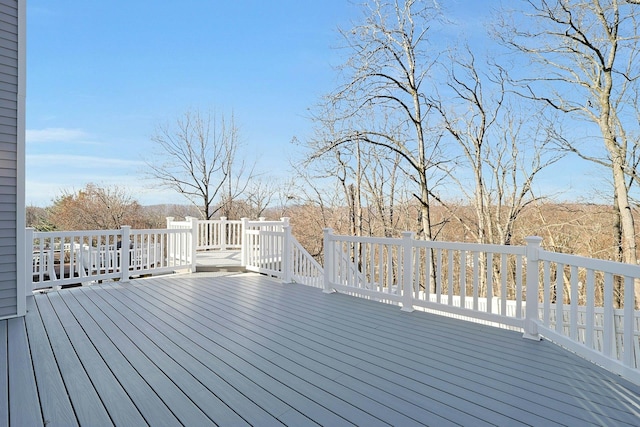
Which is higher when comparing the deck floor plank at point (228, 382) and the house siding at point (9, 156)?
the house siding at point (9, 156)

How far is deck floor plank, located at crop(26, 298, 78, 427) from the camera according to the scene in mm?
1960

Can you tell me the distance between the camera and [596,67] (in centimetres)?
919

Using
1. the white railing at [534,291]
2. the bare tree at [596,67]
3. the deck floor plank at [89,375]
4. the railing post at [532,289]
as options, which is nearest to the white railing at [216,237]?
the white railing at [534,291]

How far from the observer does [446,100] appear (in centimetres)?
1165

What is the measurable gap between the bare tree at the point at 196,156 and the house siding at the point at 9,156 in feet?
38.9

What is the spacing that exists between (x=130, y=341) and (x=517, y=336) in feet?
12.4

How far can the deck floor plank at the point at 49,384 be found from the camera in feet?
6.43

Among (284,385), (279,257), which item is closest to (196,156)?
(279,257)

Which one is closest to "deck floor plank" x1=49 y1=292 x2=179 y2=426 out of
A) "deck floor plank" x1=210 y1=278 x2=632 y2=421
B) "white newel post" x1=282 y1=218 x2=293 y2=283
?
"deck floor plank" x1=210 y1=278 x2=632 y2=421

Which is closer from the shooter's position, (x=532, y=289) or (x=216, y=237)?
(x=532, y=289)

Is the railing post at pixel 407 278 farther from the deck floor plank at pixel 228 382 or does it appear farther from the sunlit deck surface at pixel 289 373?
the deck floor plank at pixel 228 382

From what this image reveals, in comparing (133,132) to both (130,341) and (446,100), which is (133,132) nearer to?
(446,100)

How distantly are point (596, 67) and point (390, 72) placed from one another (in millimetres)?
5411

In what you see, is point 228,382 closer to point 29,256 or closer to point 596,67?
point 29,256
